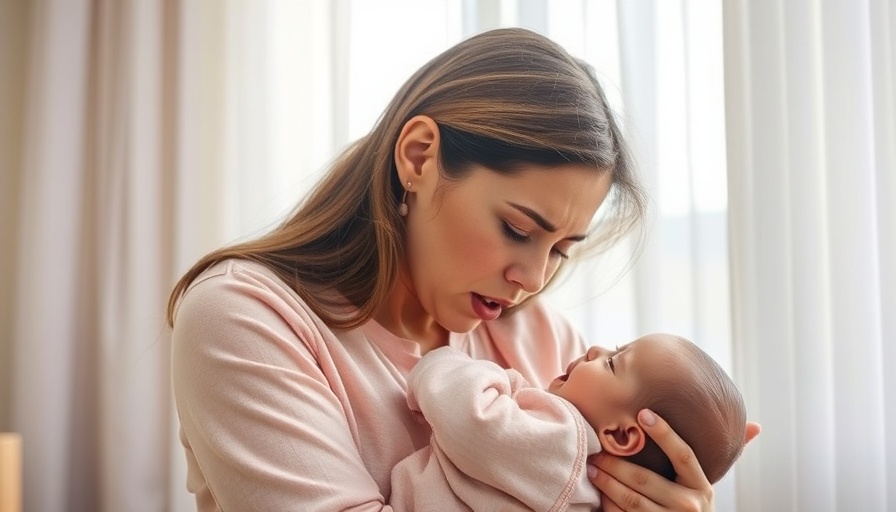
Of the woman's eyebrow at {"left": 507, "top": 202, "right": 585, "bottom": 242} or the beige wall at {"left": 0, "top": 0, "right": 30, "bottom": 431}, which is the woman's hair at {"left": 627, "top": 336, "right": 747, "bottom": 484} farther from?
the beige wall at {"left": 0, "top": 0, "right": 30, "bottom": 431}

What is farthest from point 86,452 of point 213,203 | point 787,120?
point 787,120

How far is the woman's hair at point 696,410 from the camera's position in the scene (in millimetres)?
1491

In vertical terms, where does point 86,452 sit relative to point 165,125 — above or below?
below

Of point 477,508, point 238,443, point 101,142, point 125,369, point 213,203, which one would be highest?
point 101,142

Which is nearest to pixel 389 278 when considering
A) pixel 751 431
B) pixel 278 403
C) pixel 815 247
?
pixel 278 403

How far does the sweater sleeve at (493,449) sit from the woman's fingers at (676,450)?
0.09 meters

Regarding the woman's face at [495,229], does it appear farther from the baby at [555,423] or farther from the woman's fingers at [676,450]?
the woman's fingers at [676,450]

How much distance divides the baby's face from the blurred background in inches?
33.4

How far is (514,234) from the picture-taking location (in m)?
1.52

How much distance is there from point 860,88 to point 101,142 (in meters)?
2.56

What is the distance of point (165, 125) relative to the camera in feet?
11.1

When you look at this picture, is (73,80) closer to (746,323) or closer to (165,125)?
(165,125)

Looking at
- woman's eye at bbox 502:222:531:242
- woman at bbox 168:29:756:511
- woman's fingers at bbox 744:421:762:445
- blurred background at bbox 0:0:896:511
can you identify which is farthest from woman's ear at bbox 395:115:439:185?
blurred background at bbox 0:0:896:511

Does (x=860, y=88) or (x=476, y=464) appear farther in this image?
(x=860, y=88)
